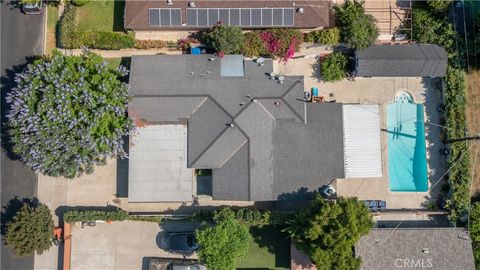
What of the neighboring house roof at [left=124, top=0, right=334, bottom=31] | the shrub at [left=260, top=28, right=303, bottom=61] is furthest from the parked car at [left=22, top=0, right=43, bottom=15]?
the shrub at [left=260, top=28, right=303, bottom=61]

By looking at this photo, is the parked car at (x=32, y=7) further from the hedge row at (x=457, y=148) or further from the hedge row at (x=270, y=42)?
the hedge row at (x=457, y=148)

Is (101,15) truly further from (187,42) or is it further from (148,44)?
(187,42)

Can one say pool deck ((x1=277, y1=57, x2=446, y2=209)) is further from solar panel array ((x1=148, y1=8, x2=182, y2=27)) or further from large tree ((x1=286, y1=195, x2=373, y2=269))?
solar panel array ((x1=148, y1=8, x2=182, y2=27))

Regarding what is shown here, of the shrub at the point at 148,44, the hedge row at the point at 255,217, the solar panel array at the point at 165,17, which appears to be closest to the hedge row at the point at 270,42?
the solar panel array at the point at 165,17

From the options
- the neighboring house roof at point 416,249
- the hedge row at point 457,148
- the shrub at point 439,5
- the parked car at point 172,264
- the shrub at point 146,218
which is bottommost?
the parked car at point 172,264

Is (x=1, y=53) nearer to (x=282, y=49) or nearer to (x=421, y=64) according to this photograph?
(x=282, y=49)
